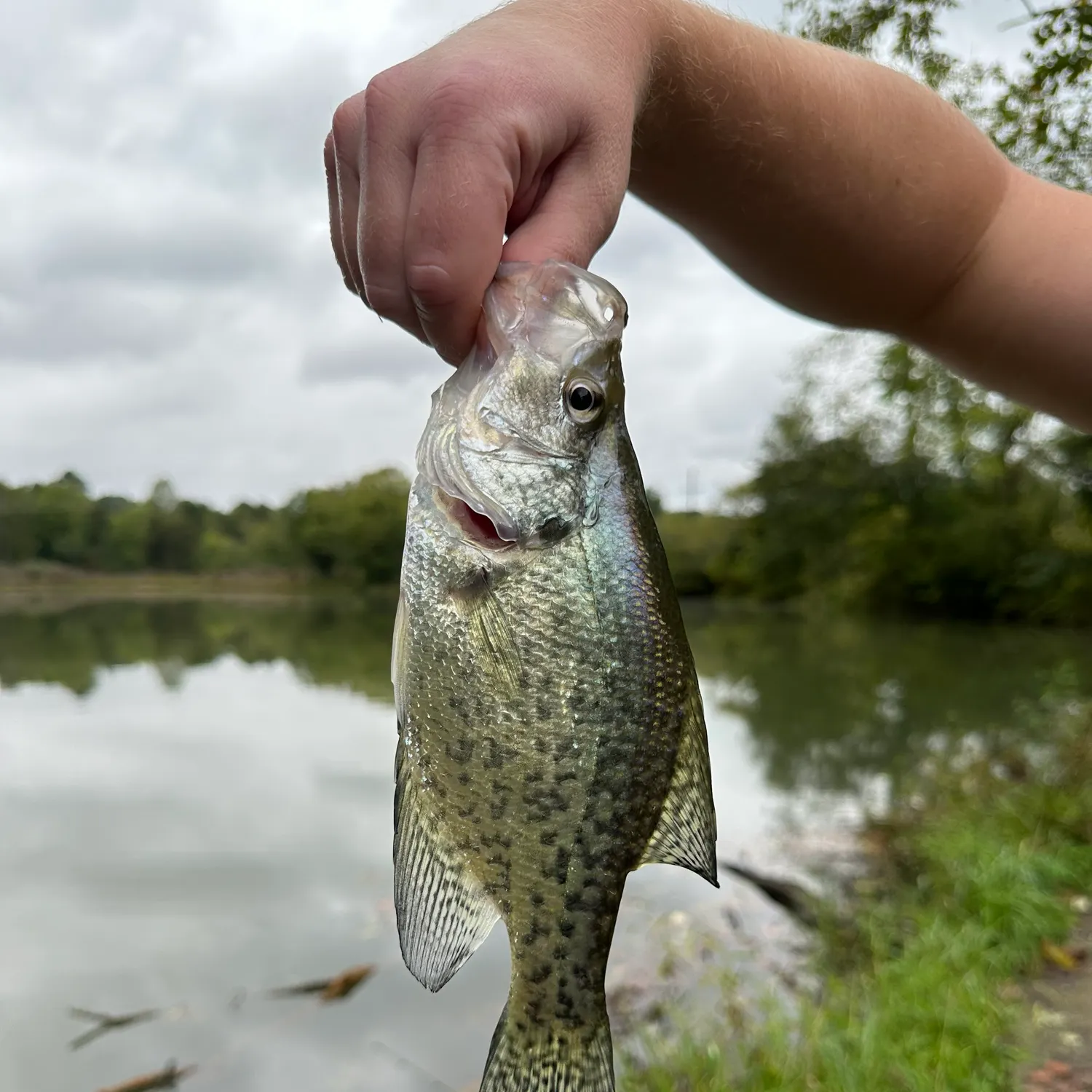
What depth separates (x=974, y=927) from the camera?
614 centimetres

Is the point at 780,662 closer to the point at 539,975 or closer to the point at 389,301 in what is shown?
the point at 539,975

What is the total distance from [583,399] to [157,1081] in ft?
23.7

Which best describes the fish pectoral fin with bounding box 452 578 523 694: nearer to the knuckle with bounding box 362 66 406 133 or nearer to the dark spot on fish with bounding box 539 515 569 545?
the dark spot on fish with bounding box 539 515 569 545

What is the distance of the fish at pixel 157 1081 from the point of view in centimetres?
682

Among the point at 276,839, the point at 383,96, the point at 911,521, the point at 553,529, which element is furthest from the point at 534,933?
the point at 911,521

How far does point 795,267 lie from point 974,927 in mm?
5266

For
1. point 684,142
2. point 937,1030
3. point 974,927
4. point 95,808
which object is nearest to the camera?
point 684,142

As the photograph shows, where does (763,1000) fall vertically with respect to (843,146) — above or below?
below

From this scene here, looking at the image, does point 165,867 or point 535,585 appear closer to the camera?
point 535,585

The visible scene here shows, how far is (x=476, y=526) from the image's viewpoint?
172cm

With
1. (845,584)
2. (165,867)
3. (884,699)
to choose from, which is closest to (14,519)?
(165,867)

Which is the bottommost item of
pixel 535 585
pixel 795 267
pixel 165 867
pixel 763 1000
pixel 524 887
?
pixel 165 867

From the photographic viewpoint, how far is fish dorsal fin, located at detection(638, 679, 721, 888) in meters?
1.71

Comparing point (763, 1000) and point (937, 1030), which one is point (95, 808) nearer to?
point (763, 1000)
